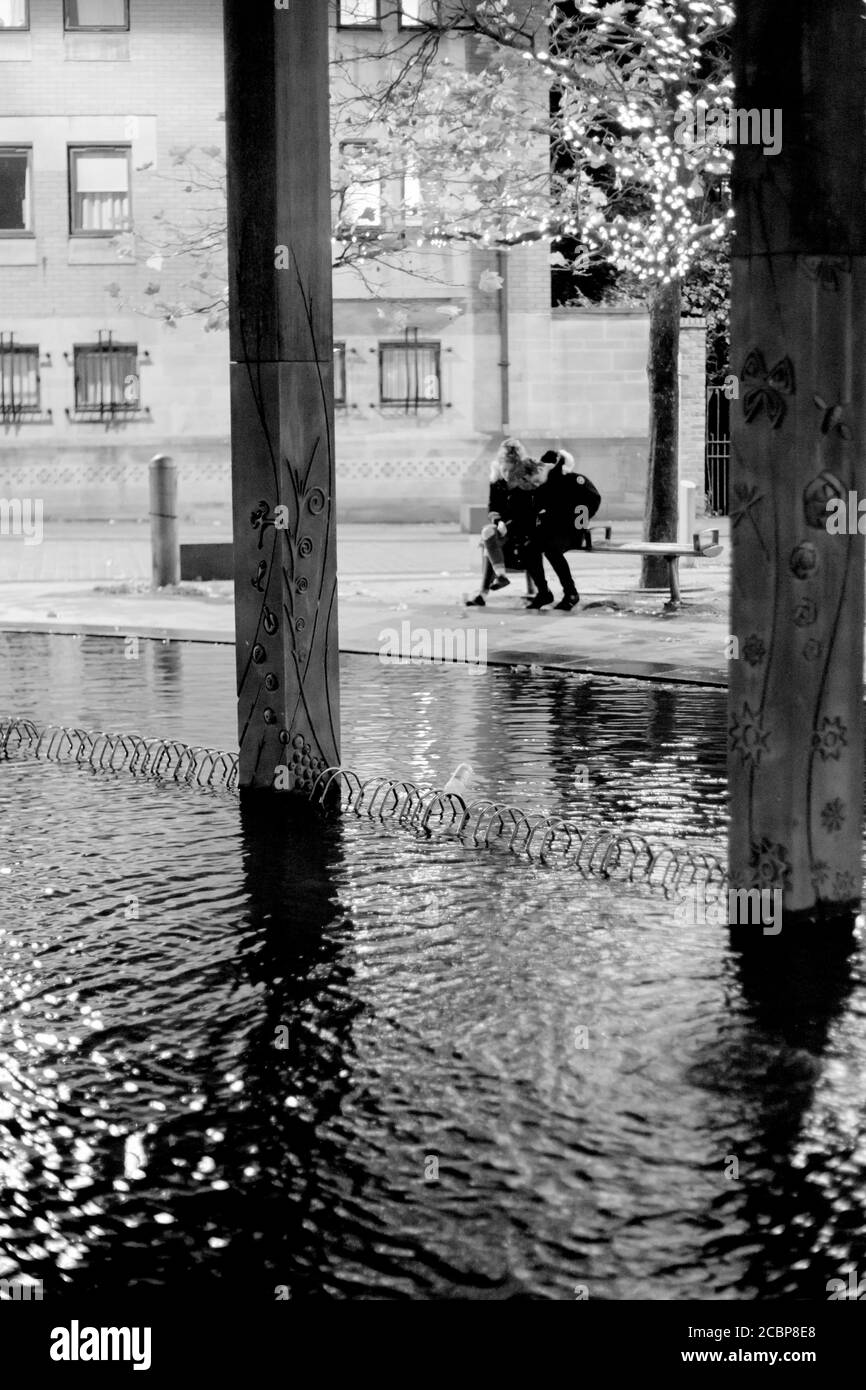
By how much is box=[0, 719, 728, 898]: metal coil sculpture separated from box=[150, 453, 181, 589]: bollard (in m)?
9.42

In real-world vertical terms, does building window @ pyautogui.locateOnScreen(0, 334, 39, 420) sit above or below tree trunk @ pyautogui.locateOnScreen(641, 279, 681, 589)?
above

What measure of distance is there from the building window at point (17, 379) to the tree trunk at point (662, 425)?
18174 mm

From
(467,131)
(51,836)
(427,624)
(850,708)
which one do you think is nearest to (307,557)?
(51,836)

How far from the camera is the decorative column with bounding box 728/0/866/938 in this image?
649 cm

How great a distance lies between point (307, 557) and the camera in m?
9.58

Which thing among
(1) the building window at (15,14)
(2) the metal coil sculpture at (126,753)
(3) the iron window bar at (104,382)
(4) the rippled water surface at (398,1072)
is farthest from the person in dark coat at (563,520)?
(1) the building window at (15,14)

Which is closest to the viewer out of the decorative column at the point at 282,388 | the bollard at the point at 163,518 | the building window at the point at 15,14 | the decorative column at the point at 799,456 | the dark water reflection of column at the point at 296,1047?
the dark water reflection of column at the point at 296,1047

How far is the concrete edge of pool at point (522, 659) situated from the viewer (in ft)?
44.4

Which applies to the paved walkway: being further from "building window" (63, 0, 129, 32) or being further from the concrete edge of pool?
"building window" (63, 0, 129, 32)

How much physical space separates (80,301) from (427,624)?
20.7 meters

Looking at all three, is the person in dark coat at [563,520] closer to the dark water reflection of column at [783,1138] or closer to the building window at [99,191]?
the dark water reflection of column at [783,1138]

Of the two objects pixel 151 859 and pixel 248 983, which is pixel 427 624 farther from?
pixel 248 983

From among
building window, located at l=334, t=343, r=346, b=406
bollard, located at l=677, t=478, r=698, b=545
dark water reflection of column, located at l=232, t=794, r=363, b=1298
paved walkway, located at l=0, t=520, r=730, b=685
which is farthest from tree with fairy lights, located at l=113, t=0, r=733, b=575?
building window, located at l=334, t=343, r=346, b=406

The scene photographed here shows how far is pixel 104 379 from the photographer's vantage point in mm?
35656
